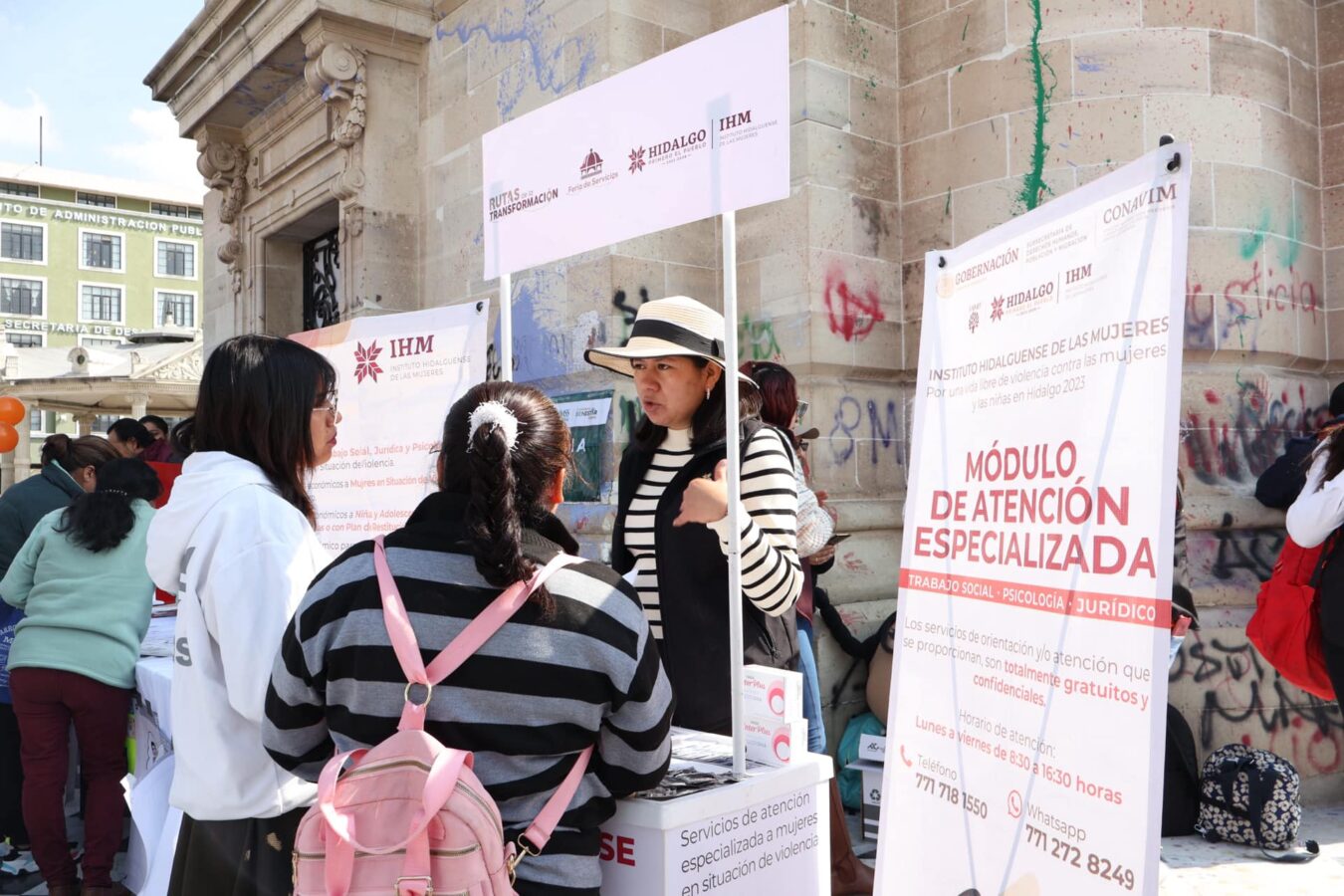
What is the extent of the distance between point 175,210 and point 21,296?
999 cm

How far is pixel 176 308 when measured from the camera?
61.8 meters

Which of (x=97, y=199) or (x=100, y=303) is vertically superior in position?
(x=97, y=199)

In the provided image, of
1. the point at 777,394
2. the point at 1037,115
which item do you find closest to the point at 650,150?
the point at 777,394

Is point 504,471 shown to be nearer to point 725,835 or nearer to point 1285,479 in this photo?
point 725,835

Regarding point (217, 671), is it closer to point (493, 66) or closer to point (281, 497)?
point (281, 497)

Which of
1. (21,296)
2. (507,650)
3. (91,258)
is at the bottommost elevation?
(507,650)

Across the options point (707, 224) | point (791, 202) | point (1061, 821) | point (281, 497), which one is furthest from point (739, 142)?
point (707, 224)

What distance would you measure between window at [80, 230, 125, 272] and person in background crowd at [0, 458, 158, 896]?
63849 millimetres

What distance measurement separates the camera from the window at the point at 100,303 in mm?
58719

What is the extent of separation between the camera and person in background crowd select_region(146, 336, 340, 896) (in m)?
2.06

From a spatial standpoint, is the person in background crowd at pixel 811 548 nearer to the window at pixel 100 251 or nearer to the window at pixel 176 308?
the window at pixel 176 308

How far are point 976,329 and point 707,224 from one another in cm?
373

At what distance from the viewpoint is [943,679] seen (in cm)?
233

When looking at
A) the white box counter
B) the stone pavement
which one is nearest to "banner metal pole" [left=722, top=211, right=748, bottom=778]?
the white box counter
